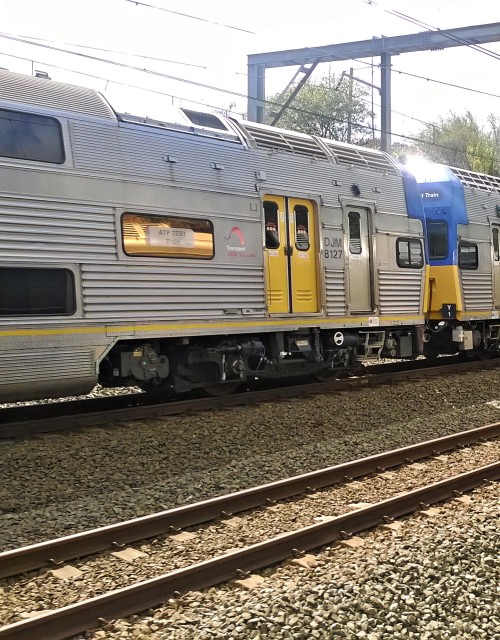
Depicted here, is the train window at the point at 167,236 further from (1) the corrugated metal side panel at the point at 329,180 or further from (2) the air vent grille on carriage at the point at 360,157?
(2) the air vent grille on carriage at the point at 360,157

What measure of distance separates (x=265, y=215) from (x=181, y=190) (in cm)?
155

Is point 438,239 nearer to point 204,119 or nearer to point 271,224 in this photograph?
point 271,224

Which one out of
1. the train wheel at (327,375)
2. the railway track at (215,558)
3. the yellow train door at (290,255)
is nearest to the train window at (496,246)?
the train wheel at (327,375)

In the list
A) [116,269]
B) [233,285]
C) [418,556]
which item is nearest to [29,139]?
[116,269]

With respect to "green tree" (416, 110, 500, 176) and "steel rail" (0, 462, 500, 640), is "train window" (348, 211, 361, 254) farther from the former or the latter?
"green tree" (416, 110, 500, 176)

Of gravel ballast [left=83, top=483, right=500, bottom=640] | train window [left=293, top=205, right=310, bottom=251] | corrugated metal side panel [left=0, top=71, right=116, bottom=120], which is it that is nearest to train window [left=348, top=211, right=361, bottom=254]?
train window [left=293, top=205, right=310, bottom=251]

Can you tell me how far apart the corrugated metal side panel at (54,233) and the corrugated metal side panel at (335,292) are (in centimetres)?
385

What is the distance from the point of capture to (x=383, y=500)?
624 centimetres

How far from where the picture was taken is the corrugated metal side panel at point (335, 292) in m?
10.9

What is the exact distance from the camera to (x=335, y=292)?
11.0 meters

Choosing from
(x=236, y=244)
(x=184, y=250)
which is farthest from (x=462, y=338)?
(x=184, y=250)

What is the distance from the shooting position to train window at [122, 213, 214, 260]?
334 inches


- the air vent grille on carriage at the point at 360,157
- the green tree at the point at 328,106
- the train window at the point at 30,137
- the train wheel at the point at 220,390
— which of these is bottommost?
the train wheel at the point at 220,390

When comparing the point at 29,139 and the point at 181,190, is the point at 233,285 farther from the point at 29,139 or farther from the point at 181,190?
the point at 29,139
